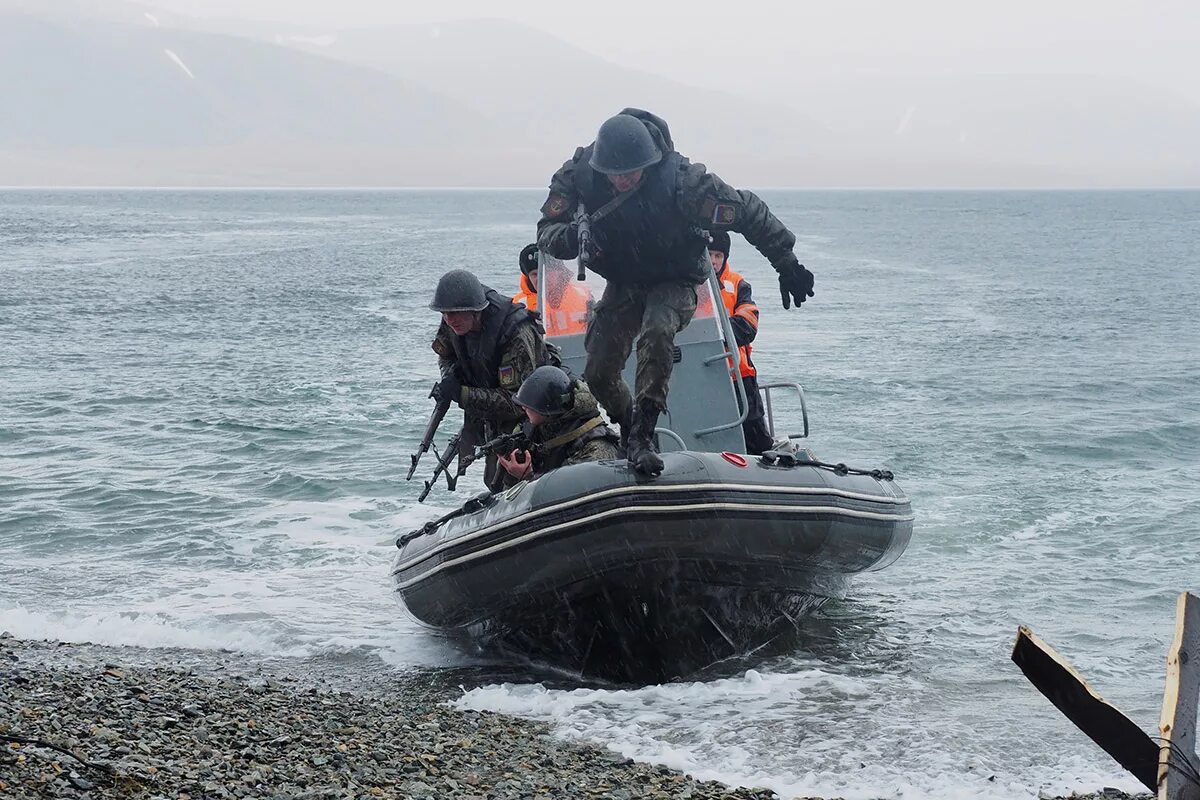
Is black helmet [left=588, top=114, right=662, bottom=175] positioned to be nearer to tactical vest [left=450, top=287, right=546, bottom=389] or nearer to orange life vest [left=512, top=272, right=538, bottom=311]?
tactical vest [left=450, top=287, right=546, bottom=389]

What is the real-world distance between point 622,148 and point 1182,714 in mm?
3216

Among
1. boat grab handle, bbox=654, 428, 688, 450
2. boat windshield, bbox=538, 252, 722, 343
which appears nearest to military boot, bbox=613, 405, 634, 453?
boat grab handle, bbox=654, 428, 688, 450

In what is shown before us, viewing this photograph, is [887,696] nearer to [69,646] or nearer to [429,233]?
[69,646]

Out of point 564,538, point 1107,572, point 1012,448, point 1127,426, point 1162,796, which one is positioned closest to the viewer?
point 1162,796

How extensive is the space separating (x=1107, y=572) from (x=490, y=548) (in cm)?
433

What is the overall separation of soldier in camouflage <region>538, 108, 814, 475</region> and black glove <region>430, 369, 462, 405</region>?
75 centimetres

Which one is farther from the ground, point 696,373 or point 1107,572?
point 696,373

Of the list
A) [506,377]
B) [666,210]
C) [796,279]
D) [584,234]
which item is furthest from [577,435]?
[796,279]

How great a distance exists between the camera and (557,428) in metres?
6.10

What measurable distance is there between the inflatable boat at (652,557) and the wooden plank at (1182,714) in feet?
7.62

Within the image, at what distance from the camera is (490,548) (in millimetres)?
5688

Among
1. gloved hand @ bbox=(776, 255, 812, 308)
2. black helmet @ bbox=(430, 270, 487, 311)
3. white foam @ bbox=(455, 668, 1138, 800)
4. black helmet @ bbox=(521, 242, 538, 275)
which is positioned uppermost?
gloved hand @ bbox=(776, 255, 812, 308)

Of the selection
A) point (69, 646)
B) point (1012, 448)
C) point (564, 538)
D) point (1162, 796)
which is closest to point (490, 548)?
point (564, 538)

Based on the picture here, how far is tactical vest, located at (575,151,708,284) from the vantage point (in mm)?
5730
